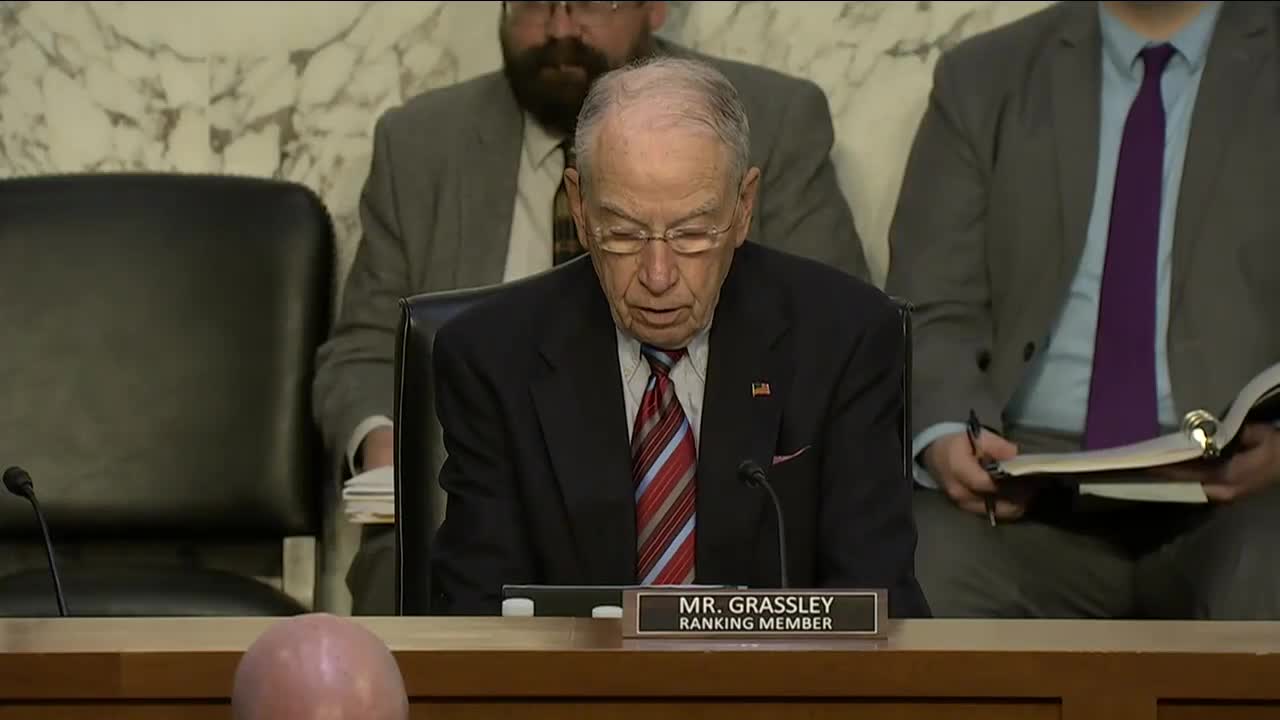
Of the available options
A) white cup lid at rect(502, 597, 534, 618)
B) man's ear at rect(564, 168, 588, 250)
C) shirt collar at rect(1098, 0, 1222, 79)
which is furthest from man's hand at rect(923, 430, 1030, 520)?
white cup lid at rect(502, 597, 534, 618)

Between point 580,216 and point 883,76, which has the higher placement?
point 883,76

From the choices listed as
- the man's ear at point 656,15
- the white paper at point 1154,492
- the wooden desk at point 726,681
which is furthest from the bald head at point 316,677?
the man's ear at point 656,15

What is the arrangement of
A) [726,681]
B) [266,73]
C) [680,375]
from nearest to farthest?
1. [726,681]
2. [680,375]
3. [266,73]

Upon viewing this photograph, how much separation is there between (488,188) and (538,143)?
14 centimetres

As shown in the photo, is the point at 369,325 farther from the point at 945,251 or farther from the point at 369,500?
the point at 945,251

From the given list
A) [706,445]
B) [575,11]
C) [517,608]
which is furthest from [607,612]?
[575,11]

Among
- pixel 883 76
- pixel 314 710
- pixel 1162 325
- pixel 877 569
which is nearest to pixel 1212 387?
pixel 1162 325

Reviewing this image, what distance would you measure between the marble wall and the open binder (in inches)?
49.9

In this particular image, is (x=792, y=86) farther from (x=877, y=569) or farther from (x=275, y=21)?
(x=877, y=569)

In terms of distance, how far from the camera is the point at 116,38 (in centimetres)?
463

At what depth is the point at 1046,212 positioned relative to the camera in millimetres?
3959

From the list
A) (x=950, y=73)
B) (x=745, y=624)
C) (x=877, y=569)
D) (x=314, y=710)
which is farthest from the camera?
(x=950, y=73)

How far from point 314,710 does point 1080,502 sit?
2755 millimetres

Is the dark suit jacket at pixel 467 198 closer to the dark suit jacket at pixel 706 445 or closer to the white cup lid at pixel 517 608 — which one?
the dark suit jacket at pixel 706 445
